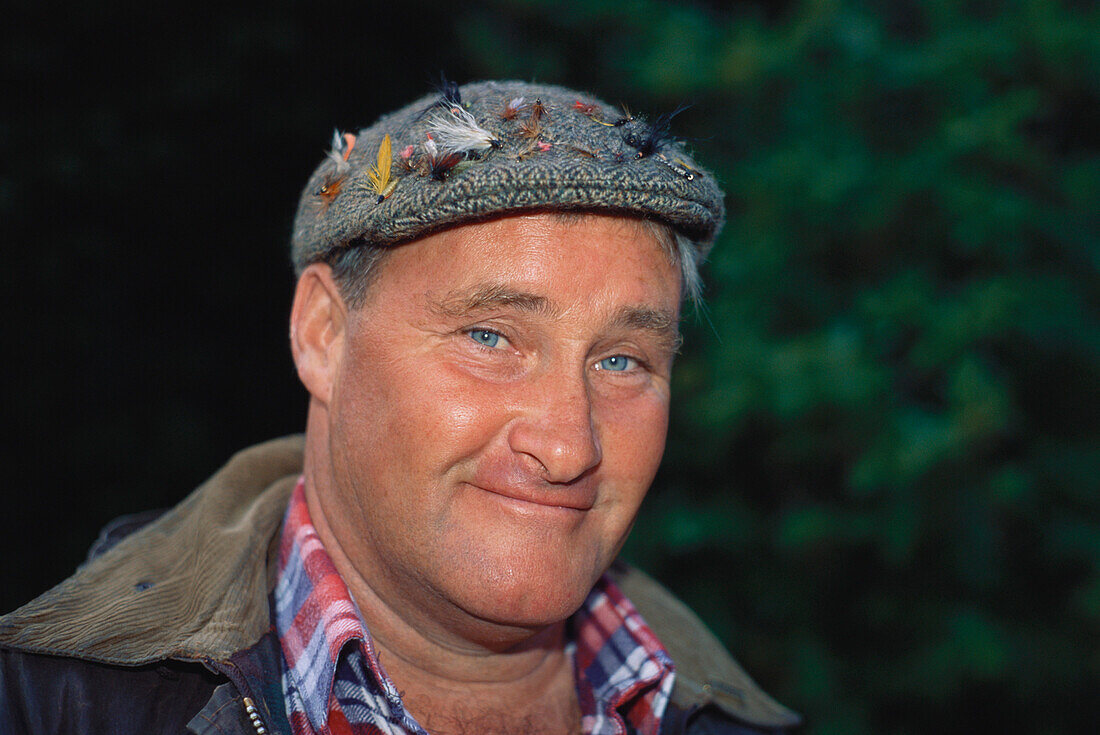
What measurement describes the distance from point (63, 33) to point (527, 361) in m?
3.68

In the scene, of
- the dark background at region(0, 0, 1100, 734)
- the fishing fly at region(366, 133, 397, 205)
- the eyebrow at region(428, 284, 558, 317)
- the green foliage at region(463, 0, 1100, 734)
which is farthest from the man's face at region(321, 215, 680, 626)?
the dark background at region(0, 0, 1100, 734)

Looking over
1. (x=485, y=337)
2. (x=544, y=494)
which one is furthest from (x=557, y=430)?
(x=485, y=337)

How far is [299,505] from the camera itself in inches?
80.9

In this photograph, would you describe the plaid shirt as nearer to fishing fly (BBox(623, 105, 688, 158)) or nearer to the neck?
the neck

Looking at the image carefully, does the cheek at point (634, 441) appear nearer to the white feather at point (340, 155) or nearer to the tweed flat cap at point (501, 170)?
the tweed flat cap at point (501, 170)

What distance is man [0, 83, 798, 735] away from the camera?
1651mm

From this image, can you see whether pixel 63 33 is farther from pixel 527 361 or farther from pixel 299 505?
pixel 527 361

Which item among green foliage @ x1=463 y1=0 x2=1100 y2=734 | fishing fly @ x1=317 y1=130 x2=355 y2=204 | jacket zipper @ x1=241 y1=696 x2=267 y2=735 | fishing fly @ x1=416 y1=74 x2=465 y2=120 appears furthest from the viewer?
green foliage @ x1=463 y1=0 x2=1100 y2=734

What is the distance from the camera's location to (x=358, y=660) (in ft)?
5.96

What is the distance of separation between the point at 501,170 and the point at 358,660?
995 millimetres

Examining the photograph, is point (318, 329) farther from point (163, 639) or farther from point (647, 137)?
point (647, 137)

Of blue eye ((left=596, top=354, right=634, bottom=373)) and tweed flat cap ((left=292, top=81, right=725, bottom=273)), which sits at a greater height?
tweed flat cap ((left=292, top=81, right=725, bottom=273))

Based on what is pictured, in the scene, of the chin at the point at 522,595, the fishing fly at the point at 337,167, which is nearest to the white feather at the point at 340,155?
the fishing fly at the point at 337,167

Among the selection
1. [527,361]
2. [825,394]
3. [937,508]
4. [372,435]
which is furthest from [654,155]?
[937,508]
